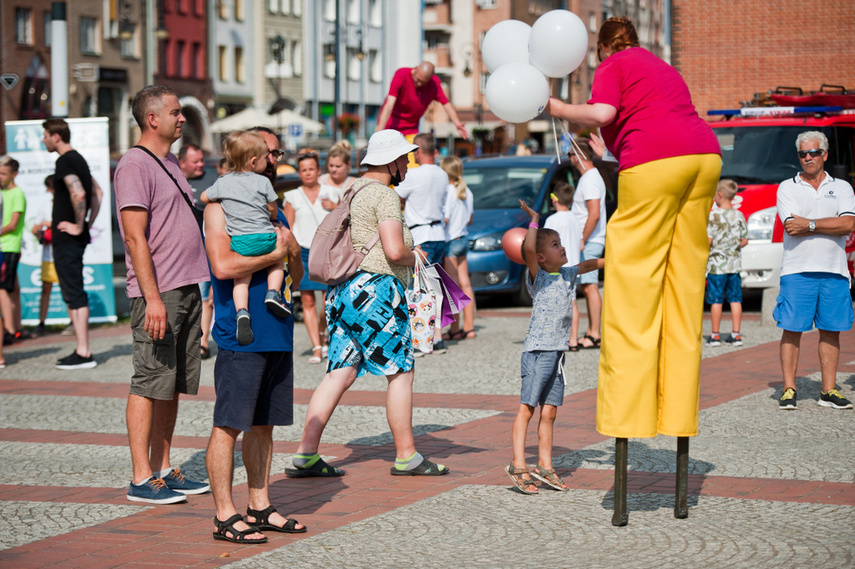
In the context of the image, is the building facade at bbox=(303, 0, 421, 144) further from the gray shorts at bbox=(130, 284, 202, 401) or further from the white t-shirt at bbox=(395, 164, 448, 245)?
the gray shorts at bbox=(130, 284, 202, 401)

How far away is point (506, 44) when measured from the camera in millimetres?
6203

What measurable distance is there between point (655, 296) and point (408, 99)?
670cm

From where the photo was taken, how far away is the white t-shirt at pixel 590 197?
11141mm

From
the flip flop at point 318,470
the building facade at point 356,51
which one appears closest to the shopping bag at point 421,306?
the flip flop at point 318,470

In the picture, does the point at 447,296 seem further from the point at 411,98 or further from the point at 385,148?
the point at 411,98

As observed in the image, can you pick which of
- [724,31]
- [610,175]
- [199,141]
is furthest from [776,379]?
[199,141]

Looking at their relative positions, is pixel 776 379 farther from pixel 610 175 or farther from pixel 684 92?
pixel 610 175

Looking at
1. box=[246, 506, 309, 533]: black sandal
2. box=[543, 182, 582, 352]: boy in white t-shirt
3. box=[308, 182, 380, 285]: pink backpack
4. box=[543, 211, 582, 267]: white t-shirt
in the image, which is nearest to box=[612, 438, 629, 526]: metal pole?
box=[246, 506, 309, 533]: black sandal

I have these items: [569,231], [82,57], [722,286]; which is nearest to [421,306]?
[569,231]

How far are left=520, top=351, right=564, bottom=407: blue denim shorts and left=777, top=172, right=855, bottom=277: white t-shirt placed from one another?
2974mm

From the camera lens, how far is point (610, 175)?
1619 centimetres

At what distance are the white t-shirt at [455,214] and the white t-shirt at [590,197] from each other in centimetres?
123

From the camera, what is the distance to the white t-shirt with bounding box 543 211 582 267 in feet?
34.5

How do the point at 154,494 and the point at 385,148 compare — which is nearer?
the point at 154,494
